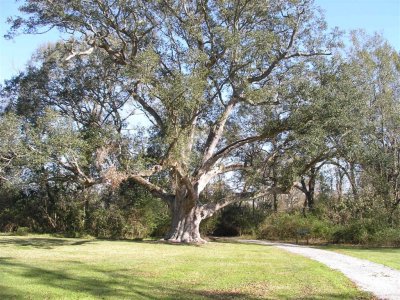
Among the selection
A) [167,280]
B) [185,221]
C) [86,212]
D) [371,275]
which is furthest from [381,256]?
[86,212]

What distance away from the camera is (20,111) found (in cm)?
2498

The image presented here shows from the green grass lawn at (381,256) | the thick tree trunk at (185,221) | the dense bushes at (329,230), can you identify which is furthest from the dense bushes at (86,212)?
the green grass lawn at (381,256)

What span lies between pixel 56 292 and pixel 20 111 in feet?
64.6

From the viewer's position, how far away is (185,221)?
24281mm

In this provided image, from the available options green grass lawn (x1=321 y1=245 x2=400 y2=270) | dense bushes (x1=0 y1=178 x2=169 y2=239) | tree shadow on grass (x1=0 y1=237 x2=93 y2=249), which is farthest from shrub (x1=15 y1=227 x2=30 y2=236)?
green grass lawn (x1=321 y1=245 x2=400 y2=270)

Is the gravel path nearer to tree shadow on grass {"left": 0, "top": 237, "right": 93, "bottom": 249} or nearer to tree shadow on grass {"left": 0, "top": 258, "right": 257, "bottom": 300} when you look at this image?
tree shadow on grass {"left": 0, "top": 258, "right": 257, "bottom": 300}

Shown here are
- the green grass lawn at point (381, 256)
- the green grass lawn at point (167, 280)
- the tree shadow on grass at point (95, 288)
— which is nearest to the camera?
A: the tree shadow on grass at point (95, 288)

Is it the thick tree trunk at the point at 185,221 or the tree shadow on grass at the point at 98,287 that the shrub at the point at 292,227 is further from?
the tree shadow on grass at the point at 98,287

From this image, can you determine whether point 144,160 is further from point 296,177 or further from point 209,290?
point 209,290

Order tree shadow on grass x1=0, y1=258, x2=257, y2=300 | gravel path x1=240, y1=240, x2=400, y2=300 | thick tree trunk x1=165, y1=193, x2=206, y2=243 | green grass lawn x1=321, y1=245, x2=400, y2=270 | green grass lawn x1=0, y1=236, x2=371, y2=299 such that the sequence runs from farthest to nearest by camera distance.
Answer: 1. thick tree trunk x1=165, y1=193, x2=206, y2=243
2. green grass lawn x1=321, y1=245, x2=400, y2=270
3. gravel path x1=240, y1=240, x2=400, y2=300
4. green grass lawn x1=0, y1=236, x2=371, y2=299
5. tree shadow on grass x1=0, y1=258, x2=257, y2=300

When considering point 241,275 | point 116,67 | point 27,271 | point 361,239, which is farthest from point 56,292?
point 361,239

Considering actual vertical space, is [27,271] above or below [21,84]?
below

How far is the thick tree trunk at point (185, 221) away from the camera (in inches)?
939

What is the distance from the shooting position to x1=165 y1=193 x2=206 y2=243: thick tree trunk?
939 inches
